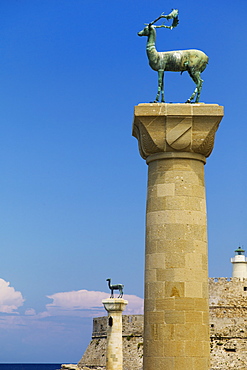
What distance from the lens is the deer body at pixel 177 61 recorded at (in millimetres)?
12273

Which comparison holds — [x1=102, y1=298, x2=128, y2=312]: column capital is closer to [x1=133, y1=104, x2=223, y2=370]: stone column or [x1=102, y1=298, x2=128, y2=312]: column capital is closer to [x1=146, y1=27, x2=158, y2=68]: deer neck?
[x1=133, y1=104, x2=223, y2=370]: stone column

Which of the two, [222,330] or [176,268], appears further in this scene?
[222,330]

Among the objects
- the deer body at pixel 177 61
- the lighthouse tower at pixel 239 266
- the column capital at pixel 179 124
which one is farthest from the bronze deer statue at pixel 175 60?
the lighthouse tower at pixel 239 266

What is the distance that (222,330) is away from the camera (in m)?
49.2

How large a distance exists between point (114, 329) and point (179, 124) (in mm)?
18552

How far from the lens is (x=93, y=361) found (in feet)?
181

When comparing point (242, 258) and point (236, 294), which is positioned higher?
point (242, 258)

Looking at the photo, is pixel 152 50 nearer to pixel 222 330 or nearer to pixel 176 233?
pixel 176 233

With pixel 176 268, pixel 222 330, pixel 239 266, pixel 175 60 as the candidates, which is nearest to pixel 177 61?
pixel 175 60

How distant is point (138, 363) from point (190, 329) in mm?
40263

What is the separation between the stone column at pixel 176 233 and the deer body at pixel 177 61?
2.71 ft

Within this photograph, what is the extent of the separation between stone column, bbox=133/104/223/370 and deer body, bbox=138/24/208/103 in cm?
83

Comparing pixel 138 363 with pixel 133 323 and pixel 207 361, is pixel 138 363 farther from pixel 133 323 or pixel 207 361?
pixel 207 361

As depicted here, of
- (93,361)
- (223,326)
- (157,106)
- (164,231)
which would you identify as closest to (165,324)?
(164,231)
